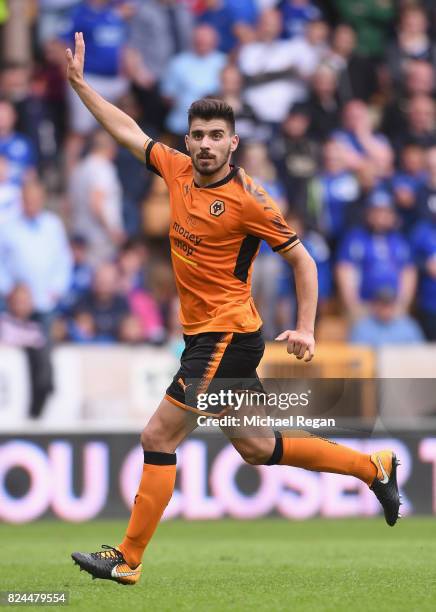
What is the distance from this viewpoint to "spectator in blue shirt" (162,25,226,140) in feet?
45.8

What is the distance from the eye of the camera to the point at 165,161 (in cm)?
687

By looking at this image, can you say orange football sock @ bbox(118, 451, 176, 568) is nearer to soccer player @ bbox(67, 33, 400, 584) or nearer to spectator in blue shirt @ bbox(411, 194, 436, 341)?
soccer player @ bbox(67, 33, 400, 584)

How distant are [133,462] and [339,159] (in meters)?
4.02

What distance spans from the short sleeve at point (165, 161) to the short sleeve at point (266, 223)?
469 millimetres

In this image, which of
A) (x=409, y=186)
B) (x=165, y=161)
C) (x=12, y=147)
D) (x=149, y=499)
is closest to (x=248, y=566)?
(x=149, y=499)

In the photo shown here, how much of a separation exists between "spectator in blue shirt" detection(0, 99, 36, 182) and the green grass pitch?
3.58m

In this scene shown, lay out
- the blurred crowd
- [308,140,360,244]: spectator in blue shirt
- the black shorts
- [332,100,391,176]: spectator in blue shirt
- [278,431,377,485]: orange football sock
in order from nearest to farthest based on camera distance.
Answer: the black shorts → [278,431,377,485]: orange football sock → the blurred crowd → [308,140,360,244]: spectator in blue shirt → [332,100,391,176]: spectator in blue shirt

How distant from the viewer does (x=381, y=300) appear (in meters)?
12.6

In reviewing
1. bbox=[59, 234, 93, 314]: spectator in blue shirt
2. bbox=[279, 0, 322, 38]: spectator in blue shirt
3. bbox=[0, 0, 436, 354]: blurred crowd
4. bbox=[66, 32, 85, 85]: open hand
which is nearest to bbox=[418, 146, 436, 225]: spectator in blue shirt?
bbox=[0, 0, 436, 354]: blurred crowd

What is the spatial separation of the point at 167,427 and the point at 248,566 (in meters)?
1.60

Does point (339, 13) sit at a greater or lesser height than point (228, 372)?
greater

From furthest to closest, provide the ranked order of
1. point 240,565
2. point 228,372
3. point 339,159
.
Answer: point 339,159
point 240,565
point 228,372

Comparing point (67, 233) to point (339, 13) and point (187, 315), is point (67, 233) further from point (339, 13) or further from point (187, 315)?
point (187, 315)

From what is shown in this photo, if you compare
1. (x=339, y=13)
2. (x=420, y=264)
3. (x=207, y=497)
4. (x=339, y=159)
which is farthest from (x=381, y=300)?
(x=339, y=13)
